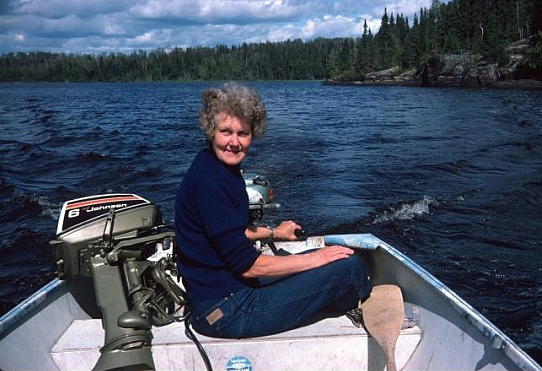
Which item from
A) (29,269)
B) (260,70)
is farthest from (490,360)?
(260,70)

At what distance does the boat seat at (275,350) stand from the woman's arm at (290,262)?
524 mm

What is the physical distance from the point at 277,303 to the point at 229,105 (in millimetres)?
1260

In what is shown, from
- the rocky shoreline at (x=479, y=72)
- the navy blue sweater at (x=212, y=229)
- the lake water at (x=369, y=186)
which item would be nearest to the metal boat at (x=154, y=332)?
the navy blue sweater at (x=212, y=229)

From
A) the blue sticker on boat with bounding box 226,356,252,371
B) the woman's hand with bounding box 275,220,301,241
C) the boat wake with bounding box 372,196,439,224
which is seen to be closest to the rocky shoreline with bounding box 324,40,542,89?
the boat wake with bounding box 372,196,439,224

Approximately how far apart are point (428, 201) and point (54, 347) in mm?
8120

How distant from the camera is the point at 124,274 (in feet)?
11.6

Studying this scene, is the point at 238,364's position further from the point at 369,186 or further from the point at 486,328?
the point at 369,186

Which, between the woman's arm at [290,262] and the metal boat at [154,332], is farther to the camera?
the metal boat at [154,332]

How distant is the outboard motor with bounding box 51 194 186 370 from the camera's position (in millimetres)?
3158

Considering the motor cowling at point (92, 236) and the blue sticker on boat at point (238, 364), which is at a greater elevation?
the motor cowling at point (92, 236)

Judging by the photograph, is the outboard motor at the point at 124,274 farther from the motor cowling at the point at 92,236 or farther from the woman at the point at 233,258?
the woman at the point at 233,258

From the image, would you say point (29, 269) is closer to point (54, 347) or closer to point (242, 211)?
point (54, 347)

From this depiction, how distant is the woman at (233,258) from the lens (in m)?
2.98

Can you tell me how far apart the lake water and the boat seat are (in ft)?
7.84
